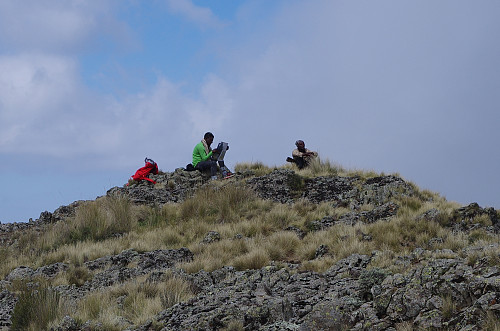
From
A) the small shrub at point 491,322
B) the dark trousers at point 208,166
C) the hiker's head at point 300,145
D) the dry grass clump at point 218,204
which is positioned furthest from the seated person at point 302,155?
the small shrub at point 491,322

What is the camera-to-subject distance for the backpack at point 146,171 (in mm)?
18719

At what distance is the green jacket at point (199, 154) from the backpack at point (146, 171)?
1.78m

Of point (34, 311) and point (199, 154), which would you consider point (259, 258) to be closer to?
point (34, 311)

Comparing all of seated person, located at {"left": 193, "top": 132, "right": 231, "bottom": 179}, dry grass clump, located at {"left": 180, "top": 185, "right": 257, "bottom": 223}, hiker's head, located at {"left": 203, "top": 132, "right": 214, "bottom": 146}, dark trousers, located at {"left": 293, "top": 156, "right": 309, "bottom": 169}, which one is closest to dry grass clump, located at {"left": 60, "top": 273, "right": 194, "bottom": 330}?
dry grass clump, located at {"left": 180, "top": 185, "right": 257, "bottom": 223}

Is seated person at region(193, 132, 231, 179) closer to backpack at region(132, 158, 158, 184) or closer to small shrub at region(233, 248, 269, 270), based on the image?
backpack at region(132, 158, 158, 184)

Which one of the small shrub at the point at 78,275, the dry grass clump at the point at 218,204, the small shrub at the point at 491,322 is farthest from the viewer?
the dry grass clump at the point at 218,204

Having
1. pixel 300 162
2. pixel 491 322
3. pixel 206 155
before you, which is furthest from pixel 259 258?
pixel 300 162

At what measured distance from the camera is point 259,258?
9.59 meters

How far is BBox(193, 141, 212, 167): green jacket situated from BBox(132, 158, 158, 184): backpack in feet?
5.84

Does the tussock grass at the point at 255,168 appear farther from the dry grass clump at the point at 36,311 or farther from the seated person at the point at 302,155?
the dry grass clump at the point at 36,311

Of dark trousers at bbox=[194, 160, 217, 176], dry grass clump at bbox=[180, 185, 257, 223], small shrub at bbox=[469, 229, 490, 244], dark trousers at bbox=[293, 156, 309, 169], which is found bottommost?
small shrub at bbox=[469, 229, 490, 244]

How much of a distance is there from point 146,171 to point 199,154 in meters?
2.19

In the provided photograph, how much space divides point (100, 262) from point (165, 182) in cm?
741

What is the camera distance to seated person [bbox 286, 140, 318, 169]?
18828 millimetres
